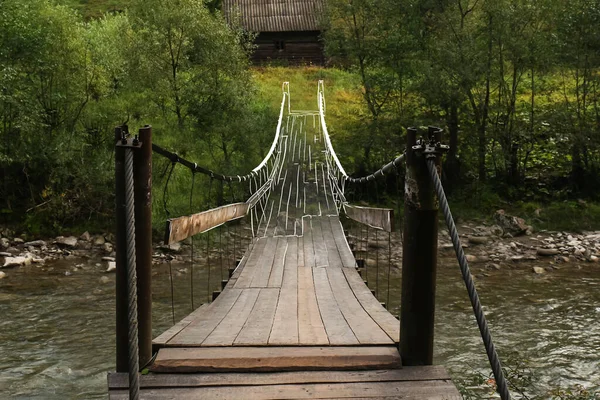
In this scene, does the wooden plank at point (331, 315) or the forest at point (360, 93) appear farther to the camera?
the forest at point (360, 93)

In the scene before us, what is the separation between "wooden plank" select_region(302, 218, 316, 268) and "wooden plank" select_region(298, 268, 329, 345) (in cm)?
77

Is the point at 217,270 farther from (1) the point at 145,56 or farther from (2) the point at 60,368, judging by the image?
(1) the point at 145,56

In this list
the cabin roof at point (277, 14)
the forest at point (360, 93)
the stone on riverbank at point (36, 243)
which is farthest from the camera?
the cabin roof at point (277, 14)

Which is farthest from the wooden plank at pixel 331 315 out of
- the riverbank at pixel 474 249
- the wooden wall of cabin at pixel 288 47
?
the wooden wall of cabin at pixel 288 47

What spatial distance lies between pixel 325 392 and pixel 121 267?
0.93 metres

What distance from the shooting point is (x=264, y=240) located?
7.74 meters

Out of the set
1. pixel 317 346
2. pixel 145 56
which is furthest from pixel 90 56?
pixel 317 346

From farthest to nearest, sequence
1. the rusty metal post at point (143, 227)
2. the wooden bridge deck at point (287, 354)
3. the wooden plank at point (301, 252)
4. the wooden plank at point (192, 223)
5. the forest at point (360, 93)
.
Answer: the forest at point (360, 93), the wooden plank at point (301, 252), the wooden plank at point (192, 223), the rusty metal post at point (143, 227), the wooden bridge deck at point (287, 354)

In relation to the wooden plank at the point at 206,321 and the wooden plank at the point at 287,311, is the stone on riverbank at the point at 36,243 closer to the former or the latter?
the wooden plank at the point at 287,311

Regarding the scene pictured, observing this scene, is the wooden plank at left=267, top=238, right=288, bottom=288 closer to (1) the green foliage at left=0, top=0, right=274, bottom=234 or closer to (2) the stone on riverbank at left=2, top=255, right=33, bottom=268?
(2) the stone on riverbank at left=2, top=255, right=33, bottom=268

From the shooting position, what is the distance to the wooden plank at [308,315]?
3.09 m

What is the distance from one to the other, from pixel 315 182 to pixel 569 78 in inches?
282

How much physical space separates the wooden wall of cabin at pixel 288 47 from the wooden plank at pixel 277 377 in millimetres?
26339

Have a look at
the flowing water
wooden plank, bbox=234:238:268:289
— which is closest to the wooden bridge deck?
wooden plank, bbox=234:238:268:289
